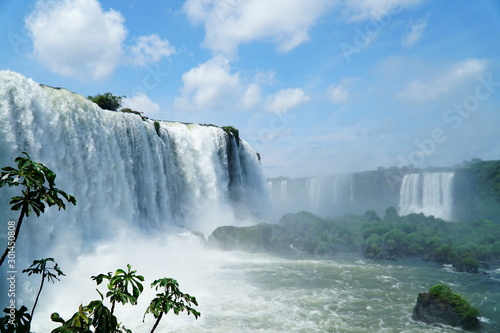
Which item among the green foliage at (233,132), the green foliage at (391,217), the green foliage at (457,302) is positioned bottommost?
the green foliage at (457,302)

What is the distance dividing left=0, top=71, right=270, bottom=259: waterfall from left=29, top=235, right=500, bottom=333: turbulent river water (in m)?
2.46

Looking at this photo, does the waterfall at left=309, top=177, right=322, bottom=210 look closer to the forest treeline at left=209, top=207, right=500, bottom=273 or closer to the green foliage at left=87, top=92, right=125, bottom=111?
the forest treeline at left=209, top=207, right=500, bottom=273

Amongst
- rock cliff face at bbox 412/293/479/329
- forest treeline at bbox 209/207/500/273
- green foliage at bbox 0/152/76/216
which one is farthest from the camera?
forest treeline at bbox 209/207/500/273

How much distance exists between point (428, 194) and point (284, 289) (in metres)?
38.2

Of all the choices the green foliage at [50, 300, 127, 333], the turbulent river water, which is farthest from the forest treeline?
the green foliage at [50, 300, 127, 333]

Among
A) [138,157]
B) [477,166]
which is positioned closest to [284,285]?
[138,157]

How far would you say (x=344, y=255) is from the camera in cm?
2473

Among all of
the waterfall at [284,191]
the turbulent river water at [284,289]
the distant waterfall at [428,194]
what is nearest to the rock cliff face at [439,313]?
the turbulent river water at [284,289]

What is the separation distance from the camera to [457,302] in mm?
12117

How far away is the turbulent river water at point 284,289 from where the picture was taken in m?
11.8

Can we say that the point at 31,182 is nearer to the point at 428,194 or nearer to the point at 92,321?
the point at 92,321

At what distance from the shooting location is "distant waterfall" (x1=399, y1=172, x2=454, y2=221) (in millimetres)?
43656

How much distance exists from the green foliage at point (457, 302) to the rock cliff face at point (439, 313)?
Result: 54mm

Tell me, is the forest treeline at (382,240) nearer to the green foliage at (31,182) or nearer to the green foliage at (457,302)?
the green foliage at (457,302)
